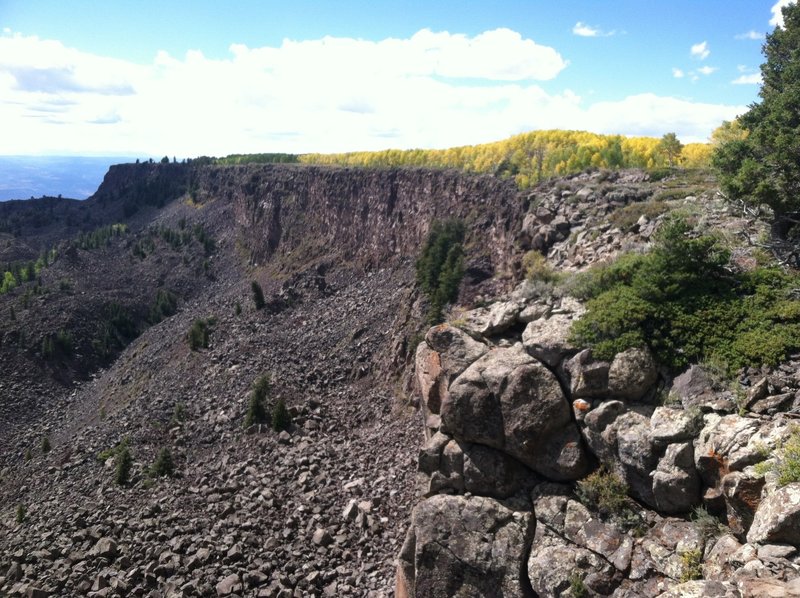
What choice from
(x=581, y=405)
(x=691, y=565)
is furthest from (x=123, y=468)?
(x=691, y=565)

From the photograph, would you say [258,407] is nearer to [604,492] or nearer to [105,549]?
[105,549]

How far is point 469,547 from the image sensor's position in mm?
18359

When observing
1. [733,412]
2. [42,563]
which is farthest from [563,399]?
[42,563]

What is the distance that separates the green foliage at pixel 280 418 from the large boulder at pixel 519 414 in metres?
27.1

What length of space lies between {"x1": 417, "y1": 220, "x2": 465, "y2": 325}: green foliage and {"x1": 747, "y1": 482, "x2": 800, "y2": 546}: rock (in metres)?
36.3

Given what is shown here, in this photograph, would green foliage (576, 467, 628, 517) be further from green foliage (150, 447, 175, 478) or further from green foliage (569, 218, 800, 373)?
green foliage (150, 447, 175, 478)

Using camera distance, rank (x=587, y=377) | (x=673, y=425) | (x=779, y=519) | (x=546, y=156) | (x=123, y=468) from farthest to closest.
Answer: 1. (x=546, y=156)
2. (x=123, y=468)
3. (x=587, y=377)
4. (x=673, y=425)
5. (x=779, y=519)

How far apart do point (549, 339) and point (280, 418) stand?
99.2 ft

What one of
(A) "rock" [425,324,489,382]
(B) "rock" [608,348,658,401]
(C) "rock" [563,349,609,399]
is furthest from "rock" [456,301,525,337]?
(B) "rock" [608,348,658,401]

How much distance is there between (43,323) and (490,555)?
8825 cm

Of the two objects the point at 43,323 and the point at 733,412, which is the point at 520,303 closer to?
the point at 733,412

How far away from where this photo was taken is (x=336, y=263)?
83.5 m

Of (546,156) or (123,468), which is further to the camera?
(546,156)

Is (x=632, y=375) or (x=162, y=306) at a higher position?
(x=632, y=375)
